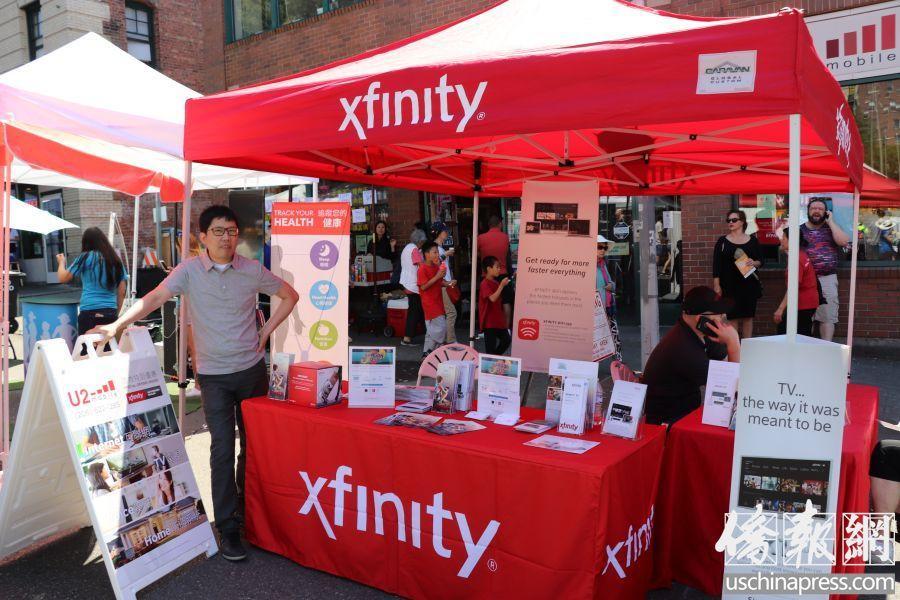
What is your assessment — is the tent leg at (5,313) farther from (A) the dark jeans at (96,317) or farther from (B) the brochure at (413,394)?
(B) the brochure at (413,394)

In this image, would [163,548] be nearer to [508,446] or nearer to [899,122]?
[508,446]

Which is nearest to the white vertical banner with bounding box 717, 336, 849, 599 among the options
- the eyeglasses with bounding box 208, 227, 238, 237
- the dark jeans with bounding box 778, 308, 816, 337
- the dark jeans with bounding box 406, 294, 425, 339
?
the eyeglasses with bounding box 208, 227, 238, 237

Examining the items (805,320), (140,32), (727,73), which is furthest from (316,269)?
(140,32)

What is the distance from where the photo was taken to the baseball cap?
3.95 metres

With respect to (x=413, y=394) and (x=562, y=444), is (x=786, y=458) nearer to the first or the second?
(x=562, y=444)

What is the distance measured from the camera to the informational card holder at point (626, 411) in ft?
10.4

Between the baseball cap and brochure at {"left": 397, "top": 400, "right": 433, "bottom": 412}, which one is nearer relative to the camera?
brochure at {"left": 397, "top": 400, "right": 433, "bottom": 412}

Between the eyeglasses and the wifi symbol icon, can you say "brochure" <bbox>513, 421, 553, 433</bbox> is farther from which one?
the eyeglasses

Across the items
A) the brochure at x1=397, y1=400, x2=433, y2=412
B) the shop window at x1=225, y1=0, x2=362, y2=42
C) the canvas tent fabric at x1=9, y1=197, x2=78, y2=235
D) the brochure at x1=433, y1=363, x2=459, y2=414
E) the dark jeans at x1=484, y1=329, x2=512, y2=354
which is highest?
the shop window at x1=225, y1=0, x2=362, y2=42

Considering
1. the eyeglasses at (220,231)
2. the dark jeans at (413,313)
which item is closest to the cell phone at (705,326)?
the eyeglasses at (220,231)

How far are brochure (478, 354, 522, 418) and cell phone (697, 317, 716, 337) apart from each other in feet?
3.73

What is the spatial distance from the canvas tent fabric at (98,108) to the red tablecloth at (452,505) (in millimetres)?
2590

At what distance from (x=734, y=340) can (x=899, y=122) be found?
6.22 m

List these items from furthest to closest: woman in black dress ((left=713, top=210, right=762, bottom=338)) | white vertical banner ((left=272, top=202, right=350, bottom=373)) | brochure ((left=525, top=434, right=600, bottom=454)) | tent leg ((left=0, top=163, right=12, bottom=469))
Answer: woman in black dress ((left=713, top=210, right=762, bottom=338)) < white vertical banner ((left=272, top=202, right=350, bottom=373)) < tent leg ((left=0, top=163, right=12, bottom=469)) < brochure ((left=525, top=434, right=600, bottom=454))
